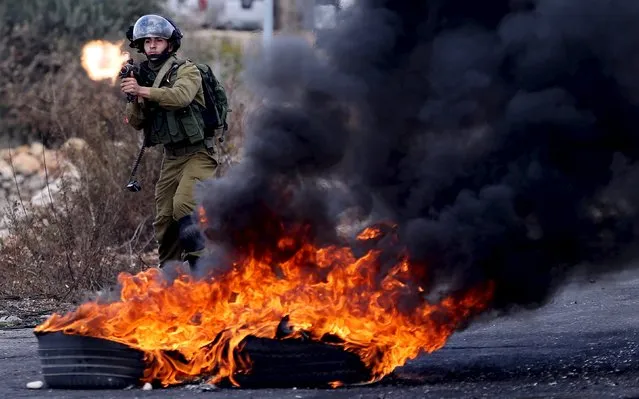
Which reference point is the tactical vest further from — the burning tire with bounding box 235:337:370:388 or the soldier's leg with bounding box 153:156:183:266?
the burning tire with bounding box 235:337:370:388

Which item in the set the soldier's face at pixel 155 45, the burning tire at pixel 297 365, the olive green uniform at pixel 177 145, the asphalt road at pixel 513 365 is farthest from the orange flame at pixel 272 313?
the soldier's face at pixel 155 45

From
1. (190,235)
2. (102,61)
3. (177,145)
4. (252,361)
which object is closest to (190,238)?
(190,235)

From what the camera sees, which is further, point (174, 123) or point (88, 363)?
point (174, 123)

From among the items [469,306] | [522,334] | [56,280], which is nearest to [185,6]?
[56,280]

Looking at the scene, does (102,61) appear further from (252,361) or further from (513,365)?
(513,365)

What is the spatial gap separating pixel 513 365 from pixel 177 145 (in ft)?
9.07

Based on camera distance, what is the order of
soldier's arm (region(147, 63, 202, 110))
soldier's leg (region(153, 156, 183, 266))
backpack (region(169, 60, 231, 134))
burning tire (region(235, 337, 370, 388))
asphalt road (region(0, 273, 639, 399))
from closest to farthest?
asphalt road (region(0, 273, 639, 399))
burning tire (region(235, 337, 370, 388))
soldier's arm (region(147, 63, 202, 110))
backpack (region(169, 60, 231, 134))
soldier's leg (region(153, 156, 183, 266))

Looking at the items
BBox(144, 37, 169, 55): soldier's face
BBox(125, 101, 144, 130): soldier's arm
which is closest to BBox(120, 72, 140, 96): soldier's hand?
BBox(125, 101, 144, 130): soldier's arm

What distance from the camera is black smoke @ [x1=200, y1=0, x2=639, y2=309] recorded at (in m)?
6.35

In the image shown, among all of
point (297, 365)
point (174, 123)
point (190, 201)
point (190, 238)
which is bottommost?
point (297, 365)

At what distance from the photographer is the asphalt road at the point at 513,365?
6.06m

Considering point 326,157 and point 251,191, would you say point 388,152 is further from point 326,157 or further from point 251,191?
point 251,191

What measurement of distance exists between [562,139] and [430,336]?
1245 millimetres

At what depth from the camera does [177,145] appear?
820 centimetres
